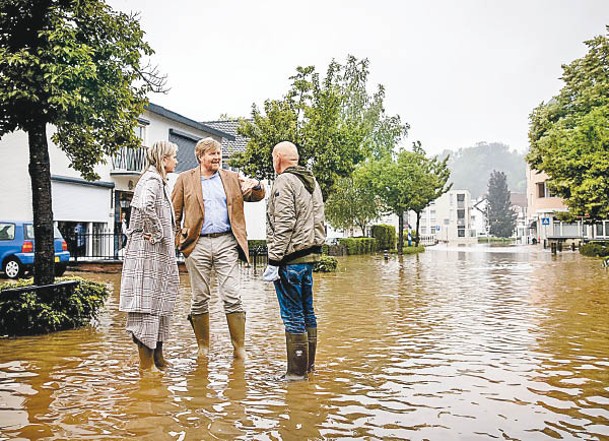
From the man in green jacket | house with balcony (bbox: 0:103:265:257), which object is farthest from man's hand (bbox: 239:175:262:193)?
house with balcony (bbox: 0:103:265:257)

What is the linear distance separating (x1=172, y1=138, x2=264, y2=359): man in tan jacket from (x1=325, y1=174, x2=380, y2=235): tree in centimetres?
3267

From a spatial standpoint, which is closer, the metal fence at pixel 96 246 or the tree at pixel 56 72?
the tree at pixel 56 72

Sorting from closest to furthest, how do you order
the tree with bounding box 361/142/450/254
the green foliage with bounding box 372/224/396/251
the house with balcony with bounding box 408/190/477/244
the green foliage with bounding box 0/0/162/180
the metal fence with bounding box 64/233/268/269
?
the green foliage with bounding box 0/0/162/180 < the metal fence with bounding box 64/233/268/269 < the tree with bounding box 361/142/450/254 < the green foliage with bounding box 372/224/396/251 < the house with balcony with bounding box 408/190/477/244

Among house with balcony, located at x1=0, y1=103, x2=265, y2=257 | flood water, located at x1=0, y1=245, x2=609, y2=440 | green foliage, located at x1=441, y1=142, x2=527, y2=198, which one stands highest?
green foliage, located at x1=441, y1=142, x2=527, y2=198

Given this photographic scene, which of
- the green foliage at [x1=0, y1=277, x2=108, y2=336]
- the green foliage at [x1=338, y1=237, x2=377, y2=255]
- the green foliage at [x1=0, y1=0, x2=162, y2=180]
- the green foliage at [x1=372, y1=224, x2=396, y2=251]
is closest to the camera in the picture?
the green foliage at [x1=0, y1=277, x2=108, y2=336]

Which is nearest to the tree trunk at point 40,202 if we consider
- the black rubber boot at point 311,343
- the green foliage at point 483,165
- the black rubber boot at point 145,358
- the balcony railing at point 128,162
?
the black rubber boot at point 145,358

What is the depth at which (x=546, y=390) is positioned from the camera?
4.85 metres

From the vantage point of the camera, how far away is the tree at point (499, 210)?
92625 millimetres

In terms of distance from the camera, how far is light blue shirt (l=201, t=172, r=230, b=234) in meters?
5.71

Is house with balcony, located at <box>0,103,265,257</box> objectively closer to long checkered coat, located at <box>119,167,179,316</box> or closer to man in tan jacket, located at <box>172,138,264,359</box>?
man in tan jacket, located at <box>172,138,264,359</box>

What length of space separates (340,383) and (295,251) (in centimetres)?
109

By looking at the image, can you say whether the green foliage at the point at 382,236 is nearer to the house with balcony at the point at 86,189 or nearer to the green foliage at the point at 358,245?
the green foliage at the point at 358,245

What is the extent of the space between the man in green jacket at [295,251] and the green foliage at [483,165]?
15797 centimetres

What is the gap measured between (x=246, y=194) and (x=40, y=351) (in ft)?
8.59
